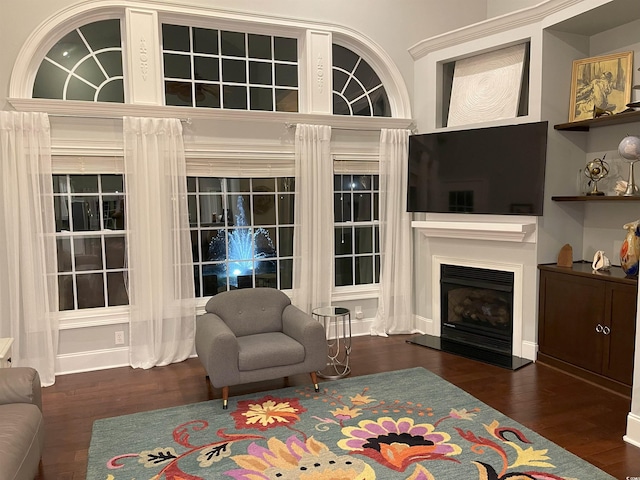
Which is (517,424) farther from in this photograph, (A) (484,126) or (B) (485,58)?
(B) (485,58)

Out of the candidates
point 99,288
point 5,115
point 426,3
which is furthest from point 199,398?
point 426,3

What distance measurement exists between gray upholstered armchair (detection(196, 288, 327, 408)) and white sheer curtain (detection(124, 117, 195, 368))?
0.65 metres

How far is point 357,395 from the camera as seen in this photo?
395 centimetres

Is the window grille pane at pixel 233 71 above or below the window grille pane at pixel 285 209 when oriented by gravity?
above

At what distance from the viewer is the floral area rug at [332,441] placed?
288 centimetres

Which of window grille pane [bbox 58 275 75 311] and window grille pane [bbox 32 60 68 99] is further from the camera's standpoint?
window grille pane [bbox 58 275 75 311]

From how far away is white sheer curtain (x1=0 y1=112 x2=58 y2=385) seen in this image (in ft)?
13.7

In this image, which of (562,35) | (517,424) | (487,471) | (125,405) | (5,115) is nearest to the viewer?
(487,471)

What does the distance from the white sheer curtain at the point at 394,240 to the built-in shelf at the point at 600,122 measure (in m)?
1.62

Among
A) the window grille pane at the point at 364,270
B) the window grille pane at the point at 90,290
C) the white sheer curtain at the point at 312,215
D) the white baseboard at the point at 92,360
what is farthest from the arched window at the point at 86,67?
the window grille pane at the point at 364,270

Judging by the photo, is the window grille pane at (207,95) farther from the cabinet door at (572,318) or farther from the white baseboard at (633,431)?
the white baseboard at (633,431)

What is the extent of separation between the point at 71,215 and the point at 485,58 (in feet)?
14.2

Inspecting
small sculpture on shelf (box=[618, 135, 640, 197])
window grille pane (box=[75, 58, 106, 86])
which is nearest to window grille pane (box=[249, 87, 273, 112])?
window grille pane (box=[75, 58, 106, 86])

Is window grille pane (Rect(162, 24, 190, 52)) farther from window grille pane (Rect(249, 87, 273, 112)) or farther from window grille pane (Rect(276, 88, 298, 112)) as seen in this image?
window grille pane (Rect(276, 88, 298, 112))
